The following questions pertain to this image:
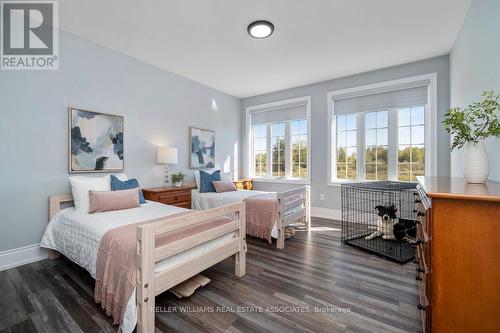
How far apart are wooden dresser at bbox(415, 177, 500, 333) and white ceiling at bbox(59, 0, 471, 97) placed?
2.17m

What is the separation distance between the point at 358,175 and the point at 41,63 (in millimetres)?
4898

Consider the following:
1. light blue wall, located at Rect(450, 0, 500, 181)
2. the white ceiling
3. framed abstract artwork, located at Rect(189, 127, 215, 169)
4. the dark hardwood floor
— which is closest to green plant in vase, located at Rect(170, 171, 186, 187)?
framed abstract artwork, located at Rect(189, 127, 215, 169)

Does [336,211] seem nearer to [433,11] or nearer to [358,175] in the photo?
[358,175]

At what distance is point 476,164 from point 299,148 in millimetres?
3484

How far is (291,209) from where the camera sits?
3.29m

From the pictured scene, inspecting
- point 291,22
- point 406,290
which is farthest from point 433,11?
point 406,290

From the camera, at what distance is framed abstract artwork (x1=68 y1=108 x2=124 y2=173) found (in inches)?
108

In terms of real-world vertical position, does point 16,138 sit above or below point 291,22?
below

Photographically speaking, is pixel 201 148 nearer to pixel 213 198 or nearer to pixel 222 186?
pixel 222 186

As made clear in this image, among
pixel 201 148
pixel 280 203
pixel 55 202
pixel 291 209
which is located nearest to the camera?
pixel 55 202

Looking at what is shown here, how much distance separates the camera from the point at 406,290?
1936 millimetres

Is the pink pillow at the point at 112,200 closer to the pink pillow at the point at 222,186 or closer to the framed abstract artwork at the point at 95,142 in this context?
the framed abstract artwork at the point at 95,142

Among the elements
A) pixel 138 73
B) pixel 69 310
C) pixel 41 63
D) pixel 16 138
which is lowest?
pixel 69 310

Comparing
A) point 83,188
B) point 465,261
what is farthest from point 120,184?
point 465,261
